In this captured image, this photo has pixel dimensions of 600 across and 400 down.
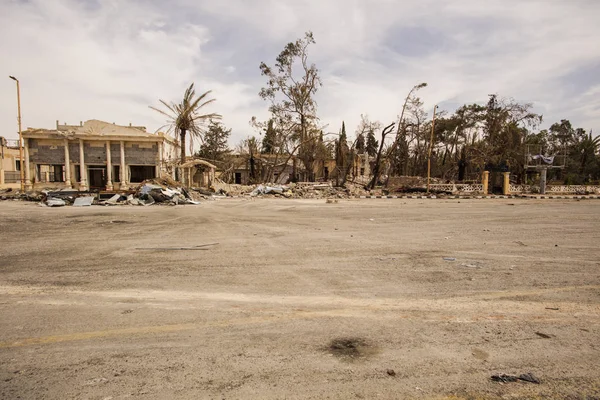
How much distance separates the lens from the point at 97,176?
102ft

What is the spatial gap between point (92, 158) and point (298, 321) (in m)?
32.3

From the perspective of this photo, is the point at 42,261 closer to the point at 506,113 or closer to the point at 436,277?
the point at 436,277

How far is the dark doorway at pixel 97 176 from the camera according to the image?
30.0m

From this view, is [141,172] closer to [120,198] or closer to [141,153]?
[141,153]

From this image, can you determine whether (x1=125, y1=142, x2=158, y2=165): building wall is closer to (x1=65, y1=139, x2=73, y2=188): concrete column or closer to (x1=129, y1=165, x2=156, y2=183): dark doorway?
(x1=129, y1=165, x2=156, y2=183): dark doorway

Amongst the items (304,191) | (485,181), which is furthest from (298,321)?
(485,181)

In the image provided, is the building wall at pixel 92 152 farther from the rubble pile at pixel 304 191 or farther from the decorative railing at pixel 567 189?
the decorative railing at pixel 567 189

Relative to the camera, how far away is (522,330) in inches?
136

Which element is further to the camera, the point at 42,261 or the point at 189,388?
the point at 42,261

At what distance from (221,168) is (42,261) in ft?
122

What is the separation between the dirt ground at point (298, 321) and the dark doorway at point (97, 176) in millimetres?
25678

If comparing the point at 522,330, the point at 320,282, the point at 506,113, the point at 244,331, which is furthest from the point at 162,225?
the point at 506,113

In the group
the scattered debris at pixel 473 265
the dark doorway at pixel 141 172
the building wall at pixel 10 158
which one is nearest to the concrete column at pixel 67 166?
the dark doorway at pixel 141 172

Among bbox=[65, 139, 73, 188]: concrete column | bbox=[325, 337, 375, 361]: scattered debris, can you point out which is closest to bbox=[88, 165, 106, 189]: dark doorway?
bbox=[65, 139, 73, 188]: concrete column
